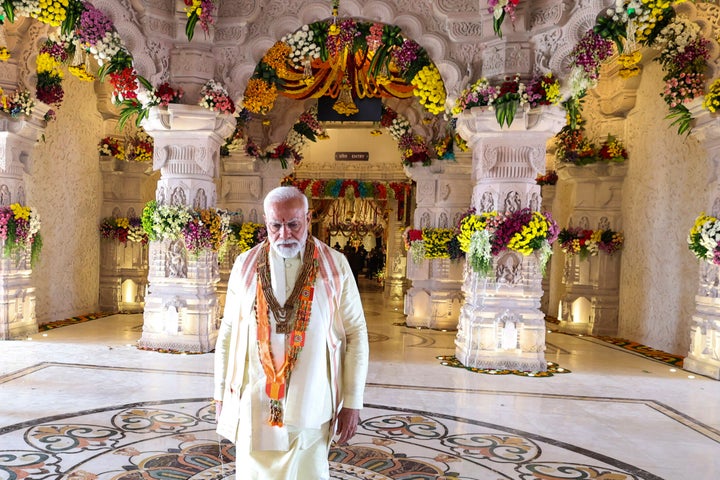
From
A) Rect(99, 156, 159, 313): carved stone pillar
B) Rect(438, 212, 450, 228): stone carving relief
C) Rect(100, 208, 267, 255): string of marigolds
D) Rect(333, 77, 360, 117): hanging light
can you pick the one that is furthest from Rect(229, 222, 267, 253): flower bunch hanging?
Rect(438, 212, 450, 228): stone carving relief

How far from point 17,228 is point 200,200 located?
2396 mm

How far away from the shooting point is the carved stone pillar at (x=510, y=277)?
694 centimetres

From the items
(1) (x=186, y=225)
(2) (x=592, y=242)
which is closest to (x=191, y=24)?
(1) (x=186, y=225)

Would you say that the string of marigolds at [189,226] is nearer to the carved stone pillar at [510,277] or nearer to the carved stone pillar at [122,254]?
the carved stone pillar at [510,277]

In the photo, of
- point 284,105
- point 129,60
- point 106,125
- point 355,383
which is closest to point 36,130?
point 129,60

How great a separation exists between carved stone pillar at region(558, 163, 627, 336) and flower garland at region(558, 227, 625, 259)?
0.40 feet

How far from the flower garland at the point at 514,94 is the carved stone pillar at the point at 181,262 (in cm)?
319

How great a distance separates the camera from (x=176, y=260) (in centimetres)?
755

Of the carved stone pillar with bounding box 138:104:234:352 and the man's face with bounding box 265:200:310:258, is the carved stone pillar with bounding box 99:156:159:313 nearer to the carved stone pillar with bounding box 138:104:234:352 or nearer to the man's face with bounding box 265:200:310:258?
the carved stone pillar with bounding box 138:104:234:352

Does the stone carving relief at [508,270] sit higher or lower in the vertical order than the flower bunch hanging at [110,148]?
lower

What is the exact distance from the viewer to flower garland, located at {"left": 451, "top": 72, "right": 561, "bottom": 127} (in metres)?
6.59

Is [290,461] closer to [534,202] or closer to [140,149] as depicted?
[534,202]

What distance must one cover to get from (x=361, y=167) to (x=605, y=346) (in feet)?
29.4

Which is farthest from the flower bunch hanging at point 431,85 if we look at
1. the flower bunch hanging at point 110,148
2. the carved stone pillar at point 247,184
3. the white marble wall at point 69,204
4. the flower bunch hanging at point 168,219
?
the flower bunch hanging at point 110,148
